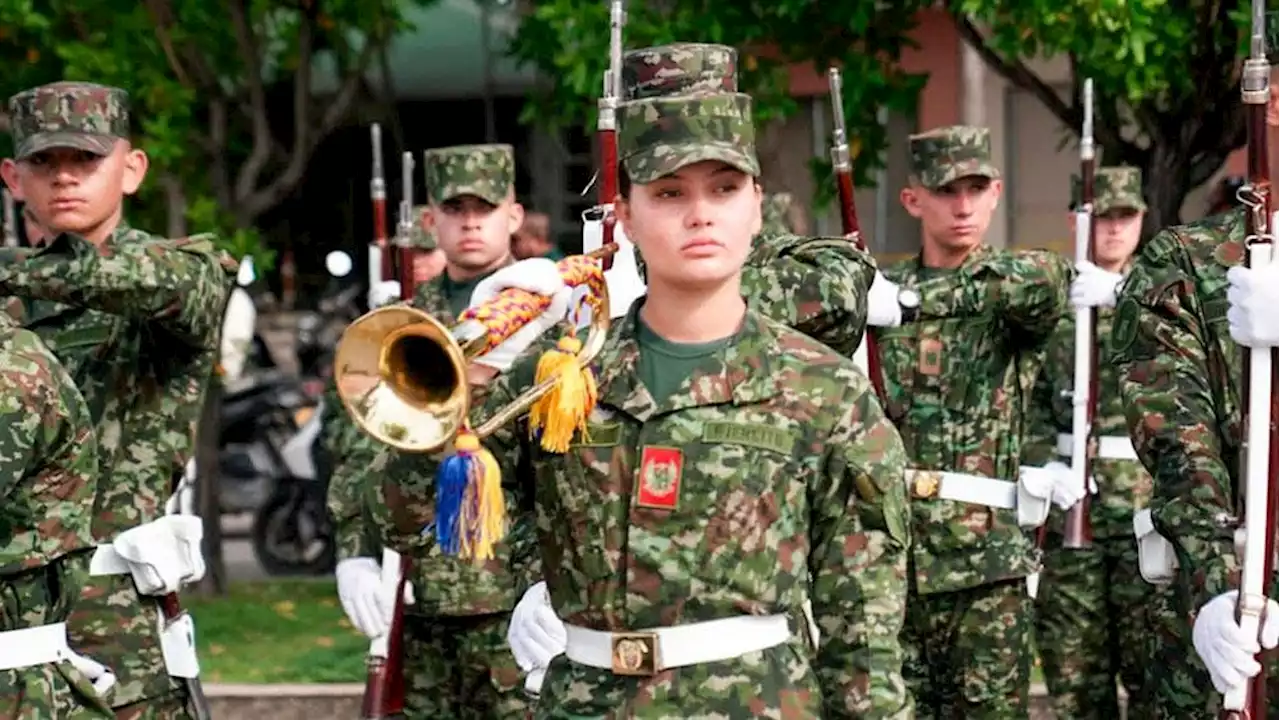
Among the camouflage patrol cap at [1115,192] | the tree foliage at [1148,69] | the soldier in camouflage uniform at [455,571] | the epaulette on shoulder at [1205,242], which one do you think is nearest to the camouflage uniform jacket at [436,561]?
the soldier in camouflage uniform at [455,571]

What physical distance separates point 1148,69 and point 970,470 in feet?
10.5

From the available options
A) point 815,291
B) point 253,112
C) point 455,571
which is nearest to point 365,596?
point 455,571

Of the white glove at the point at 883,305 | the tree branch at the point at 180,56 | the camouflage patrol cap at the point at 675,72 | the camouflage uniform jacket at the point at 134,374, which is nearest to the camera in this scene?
the camouflage patrol cap at the point at 675,72

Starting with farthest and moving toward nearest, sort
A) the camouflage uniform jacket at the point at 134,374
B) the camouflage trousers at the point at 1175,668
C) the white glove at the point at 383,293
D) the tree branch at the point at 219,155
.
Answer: the tree branch at the point at 219,155 → the white glove at the point at 383,293 → the camouflage uniform jacket at the point at 134,374 → the camouflage trousers at the point at 1175,668

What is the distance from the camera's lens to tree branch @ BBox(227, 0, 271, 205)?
12719mm

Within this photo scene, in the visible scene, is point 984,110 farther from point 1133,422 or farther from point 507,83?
point 1133,422

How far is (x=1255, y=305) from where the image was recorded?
5344mm

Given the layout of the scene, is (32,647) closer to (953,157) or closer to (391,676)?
(391,676)

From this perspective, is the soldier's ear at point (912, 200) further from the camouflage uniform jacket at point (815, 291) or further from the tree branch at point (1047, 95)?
the tree branch at point (1047, 95)

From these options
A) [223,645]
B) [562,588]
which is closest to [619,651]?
[562,588]

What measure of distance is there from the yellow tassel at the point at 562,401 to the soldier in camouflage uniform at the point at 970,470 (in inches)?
126

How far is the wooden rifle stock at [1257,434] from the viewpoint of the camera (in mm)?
5422

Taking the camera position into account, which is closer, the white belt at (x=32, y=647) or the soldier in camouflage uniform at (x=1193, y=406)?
the white belt at (x=32, y=647)

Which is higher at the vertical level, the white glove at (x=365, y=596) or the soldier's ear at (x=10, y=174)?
the soldier's ear at (x=10, y=174)
